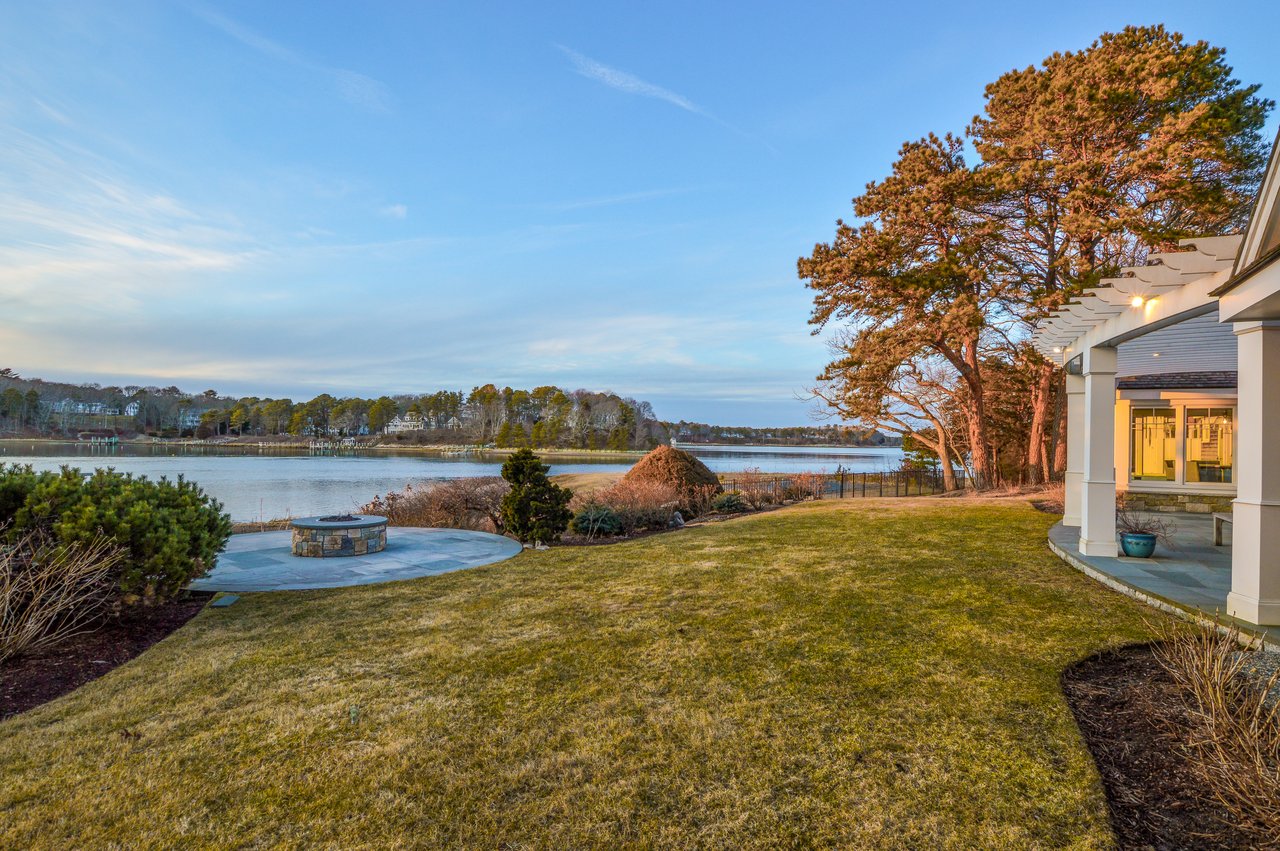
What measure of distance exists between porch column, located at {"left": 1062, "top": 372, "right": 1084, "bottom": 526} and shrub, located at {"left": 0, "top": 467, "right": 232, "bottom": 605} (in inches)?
413

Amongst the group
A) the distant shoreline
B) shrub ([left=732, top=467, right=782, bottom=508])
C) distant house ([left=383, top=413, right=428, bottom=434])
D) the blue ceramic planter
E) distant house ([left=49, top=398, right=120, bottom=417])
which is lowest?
the distant shoreline

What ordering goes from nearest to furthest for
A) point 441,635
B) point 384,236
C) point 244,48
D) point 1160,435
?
point 441,635 → point 244,48 → point 1160,435 → point 384,236

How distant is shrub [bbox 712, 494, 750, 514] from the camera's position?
13117 mm

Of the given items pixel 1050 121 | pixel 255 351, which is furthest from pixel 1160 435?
pixel 255 351

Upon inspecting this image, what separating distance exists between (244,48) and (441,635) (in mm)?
9432

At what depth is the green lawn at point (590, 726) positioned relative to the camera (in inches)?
90.0

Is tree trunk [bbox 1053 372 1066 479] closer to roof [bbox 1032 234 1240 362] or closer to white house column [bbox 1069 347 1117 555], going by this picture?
roof [bbox 1032 234 1240 362]

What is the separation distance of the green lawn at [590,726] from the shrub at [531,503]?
3070mm

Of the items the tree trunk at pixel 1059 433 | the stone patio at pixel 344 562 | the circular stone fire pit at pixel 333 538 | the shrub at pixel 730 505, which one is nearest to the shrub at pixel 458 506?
the stone patio at pixel 344 562

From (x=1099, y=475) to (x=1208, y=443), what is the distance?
10284mm

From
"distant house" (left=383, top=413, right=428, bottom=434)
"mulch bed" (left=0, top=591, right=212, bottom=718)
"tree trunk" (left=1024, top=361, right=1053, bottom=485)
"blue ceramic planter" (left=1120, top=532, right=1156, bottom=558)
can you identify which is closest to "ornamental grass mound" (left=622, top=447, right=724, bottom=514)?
"blue ceramic planter" (left=1120, top=532, right=1156, bottom=558)

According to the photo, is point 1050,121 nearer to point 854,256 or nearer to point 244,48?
point 854,256

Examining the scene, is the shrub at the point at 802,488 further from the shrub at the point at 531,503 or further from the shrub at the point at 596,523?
the shrub at the point at 531,503

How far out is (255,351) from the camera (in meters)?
29.1
